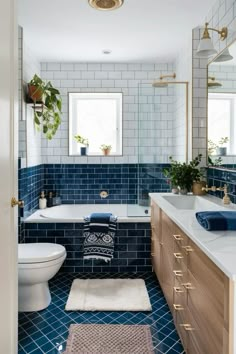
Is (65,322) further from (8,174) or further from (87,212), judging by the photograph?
(87,212)

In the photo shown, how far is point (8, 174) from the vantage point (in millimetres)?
1571

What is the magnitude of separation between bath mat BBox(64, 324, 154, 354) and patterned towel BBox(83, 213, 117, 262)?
1.01 metres

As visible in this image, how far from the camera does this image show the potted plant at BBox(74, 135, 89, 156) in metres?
4.48

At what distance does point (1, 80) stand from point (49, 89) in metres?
2.43

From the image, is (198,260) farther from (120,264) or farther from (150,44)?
(150,44)

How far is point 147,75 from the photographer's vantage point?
4473 millimetres

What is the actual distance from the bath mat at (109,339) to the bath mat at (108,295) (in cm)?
28

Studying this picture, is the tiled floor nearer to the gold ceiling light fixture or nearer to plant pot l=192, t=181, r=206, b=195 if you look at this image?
plant pot l=192, t=181, r=206, b=195

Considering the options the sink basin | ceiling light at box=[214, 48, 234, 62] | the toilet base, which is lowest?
the toilet base

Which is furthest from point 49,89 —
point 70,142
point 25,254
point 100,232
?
point 25,254

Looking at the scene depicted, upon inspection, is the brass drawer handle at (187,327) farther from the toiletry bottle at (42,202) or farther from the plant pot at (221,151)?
the toiletry bottle at (42,202)

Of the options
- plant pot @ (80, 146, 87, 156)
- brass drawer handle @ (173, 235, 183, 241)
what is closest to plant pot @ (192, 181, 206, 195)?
brass drawer handle @ (173, 235, 183, 241)

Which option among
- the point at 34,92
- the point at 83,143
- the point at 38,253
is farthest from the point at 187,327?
the point at 83,143

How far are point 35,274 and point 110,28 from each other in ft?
8.06
